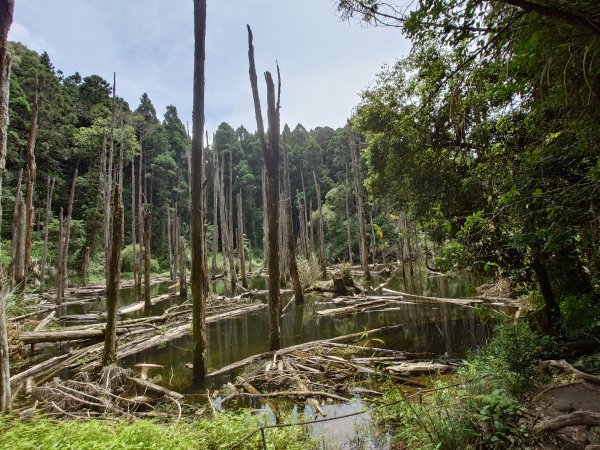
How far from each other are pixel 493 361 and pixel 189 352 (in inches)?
268

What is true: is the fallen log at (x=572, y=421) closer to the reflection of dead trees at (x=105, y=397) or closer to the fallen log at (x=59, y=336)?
the reflection of dead trees at (x=105, y=397)

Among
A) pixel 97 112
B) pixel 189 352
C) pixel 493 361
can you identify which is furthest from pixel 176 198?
pixel 493 361

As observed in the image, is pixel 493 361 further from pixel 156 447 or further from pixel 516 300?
pixel 516 300

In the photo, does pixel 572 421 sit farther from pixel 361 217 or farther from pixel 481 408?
pixel 361 217

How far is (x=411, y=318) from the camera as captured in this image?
10344 mm

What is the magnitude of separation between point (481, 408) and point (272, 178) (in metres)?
5.85

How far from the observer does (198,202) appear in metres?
5.98

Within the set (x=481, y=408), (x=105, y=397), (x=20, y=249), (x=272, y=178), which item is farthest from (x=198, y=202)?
(x=20, y=249)

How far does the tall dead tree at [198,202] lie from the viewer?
5875 millimetres

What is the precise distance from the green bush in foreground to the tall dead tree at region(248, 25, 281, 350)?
3.28 metres

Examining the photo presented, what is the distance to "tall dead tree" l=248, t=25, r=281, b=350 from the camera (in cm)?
718

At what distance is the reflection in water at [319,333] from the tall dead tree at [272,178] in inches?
53.4

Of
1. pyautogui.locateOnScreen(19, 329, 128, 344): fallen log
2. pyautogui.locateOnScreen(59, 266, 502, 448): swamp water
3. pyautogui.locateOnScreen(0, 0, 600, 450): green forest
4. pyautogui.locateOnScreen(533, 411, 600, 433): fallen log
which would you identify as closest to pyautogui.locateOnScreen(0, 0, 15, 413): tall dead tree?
pyautogui.locateOnScreen(0, 0, 600, 450): green forest

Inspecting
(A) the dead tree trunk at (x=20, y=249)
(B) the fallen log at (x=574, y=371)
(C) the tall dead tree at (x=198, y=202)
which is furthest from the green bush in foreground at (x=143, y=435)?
(A) the dead tree trunk at (x=20, y=249)
